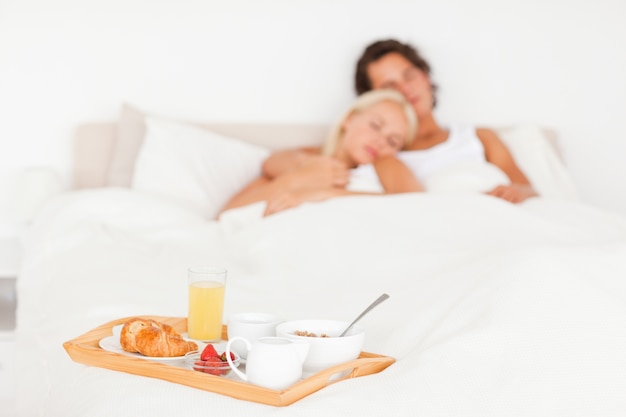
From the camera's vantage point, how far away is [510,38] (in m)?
3.51

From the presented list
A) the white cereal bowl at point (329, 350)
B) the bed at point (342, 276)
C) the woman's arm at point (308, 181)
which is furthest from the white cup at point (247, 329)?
the woman's arm at point (308, 181)

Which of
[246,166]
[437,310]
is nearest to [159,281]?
[437,310]

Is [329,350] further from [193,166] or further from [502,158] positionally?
[502,158]

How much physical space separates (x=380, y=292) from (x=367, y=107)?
4.59ft

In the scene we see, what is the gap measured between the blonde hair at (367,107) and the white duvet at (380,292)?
630 millimetres

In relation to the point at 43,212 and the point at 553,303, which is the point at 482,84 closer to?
the point at 43,212

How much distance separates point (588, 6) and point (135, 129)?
6.74ft

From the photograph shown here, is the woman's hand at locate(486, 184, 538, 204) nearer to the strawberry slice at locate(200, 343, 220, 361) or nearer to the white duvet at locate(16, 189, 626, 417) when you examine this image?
the white duvet at locate(16, 189, 626, 417)

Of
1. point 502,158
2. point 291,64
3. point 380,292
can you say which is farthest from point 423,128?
point 380,292

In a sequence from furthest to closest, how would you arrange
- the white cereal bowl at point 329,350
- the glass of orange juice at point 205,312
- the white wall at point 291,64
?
the white wall at point 291,64
the glass of orange juice at point 205,312
the white cereal bowl at point 329,350

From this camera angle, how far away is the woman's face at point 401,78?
323cm

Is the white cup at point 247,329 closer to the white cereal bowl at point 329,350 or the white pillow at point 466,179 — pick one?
the white cereal bowl at point 329,350

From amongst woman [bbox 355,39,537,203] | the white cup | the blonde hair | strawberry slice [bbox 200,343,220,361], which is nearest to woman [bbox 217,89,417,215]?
the blonde hair

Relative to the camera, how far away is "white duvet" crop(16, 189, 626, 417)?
115 centimetres
